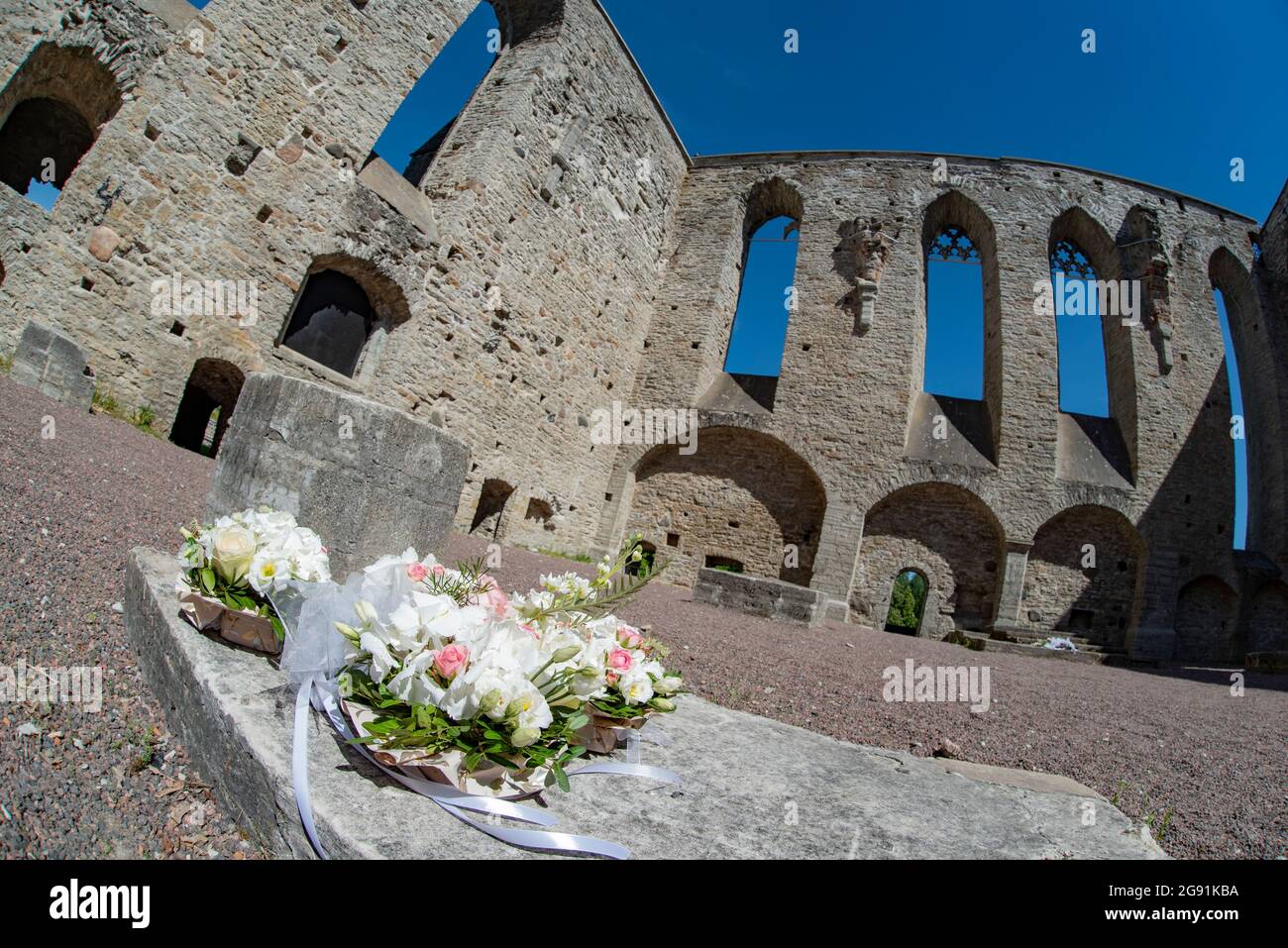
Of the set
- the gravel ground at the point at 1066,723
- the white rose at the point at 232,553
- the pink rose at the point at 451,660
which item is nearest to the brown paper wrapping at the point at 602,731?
the pink rose at the point at 451,660

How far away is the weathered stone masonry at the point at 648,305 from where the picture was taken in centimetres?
738

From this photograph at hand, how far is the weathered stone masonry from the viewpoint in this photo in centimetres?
738

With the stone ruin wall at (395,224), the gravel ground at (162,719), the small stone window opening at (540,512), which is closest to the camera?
the gravel ground at (162,719)

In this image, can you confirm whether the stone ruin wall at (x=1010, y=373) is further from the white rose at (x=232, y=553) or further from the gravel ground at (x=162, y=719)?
the white rose at (x=232, y=553)

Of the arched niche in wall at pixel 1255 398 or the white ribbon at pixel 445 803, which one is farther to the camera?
the arched niche in wall at pixel 1255 398

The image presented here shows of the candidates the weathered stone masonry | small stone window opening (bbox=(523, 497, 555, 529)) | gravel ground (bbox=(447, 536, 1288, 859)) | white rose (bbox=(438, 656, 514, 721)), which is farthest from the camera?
small stone window opening (bbox=(523, 497, 555, 529))

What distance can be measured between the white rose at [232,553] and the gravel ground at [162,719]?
1.46 ft

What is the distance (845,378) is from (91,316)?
1341 cm

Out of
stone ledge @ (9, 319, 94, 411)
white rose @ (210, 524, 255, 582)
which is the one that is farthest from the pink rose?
stone ledge @ (9, 319, 94, 411)

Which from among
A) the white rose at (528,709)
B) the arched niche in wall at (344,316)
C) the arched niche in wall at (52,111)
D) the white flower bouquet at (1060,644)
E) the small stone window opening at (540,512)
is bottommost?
the white rose at (528,709)

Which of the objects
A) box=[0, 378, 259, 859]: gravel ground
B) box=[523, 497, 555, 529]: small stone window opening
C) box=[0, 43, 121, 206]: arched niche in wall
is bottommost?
box=[0, 378, 259, 859]: gravel ground

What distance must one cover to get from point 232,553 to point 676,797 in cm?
146

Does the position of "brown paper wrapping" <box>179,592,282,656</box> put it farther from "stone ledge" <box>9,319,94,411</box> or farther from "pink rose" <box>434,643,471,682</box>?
"stone ledge" <box>9,319,94,411</box>
